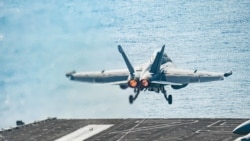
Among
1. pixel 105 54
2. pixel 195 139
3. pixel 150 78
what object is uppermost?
pixel 105 54

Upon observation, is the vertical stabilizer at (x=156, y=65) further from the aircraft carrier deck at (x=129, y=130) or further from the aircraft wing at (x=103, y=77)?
the aircraft carrier deck at (x=129, y=130)

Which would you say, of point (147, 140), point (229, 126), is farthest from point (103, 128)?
point (229, 126)

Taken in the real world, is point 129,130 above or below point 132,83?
below

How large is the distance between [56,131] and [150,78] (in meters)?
37.4

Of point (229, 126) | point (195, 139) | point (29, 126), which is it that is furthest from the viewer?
point (29, 126)

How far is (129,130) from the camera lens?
135875 millimetres

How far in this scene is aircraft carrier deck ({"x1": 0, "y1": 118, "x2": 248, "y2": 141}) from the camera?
128m

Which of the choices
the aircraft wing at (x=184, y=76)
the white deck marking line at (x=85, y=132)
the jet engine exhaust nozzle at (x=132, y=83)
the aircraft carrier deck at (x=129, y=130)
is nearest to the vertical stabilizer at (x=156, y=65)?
the aircraft wing at (x=184, y=76)

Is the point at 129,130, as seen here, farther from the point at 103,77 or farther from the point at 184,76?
the point at 184,76

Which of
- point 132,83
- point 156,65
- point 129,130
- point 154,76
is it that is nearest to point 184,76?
point 156,65

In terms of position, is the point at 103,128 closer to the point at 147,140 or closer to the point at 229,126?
the point at 147,140

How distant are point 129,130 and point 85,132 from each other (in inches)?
373

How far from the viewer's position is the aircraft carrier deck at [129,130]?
12762cm

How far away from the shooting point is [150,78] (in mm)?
110688
